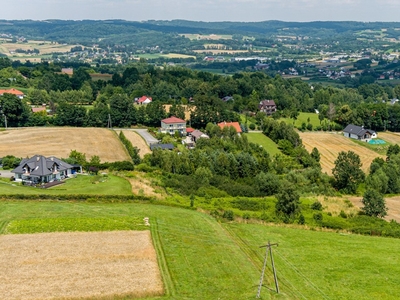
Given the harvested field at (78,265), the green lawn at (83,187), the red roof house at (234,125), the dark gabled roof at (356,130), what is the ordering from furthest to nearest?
1. the red roof house at (234,125)
2. the dark gabled roof at (356,130)
3. the green lawn at (83,187)
4. the harvested field at (78,265)

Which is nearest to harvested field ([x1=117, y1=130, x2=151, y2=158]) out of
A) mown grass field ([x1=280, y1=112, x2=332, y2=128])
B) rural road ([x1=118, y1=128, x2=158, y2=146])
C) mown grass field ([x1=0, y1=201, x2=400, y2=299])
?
rural road ([x1=118, y1=128, x2=158, y2=146])

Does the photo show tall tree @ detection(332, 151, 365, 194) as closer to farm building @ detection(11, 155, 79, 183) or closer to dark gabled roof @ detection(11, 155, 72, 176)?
farm building @ detection(11, 155, 79, 183)

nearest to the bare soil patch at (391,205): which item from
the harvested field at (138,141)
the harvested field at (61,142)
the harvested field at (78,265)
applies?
the harvested field at (78,265)

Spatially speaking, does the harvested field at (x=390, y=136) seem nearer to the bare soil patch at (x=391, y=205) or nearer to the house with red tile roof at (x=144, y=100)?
the bare soil patch at (x=391, y=205)

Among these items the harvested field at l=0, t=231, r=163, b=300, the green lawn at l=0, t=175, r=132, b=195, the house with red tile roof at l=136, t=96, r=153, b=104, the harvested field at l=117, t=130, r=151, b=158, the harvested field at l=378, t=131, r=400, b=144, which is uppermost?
the harvested field at l=0, t=231, r=163, b=300

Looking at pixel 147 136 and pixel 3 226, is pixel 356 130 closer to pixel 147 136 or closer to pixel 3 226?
pixel 147 136

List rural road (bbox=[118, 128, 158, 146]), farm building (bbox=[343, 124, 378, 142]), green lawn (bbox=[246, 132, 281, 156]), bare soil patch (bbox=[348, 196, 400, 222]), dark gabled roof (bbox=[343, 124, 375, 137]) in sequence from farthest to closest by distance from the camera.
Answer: dark gabled roof (bbox=[343, 124, 375, 137])
farm building (bbox=[343, 124, 378, 142])
rural road (bbox=[118, 128, 158, 146])
green lawn (bbox=[246, 132, 281, 156])
bare soil patch (bbox=[348, 196, 400, 222])
